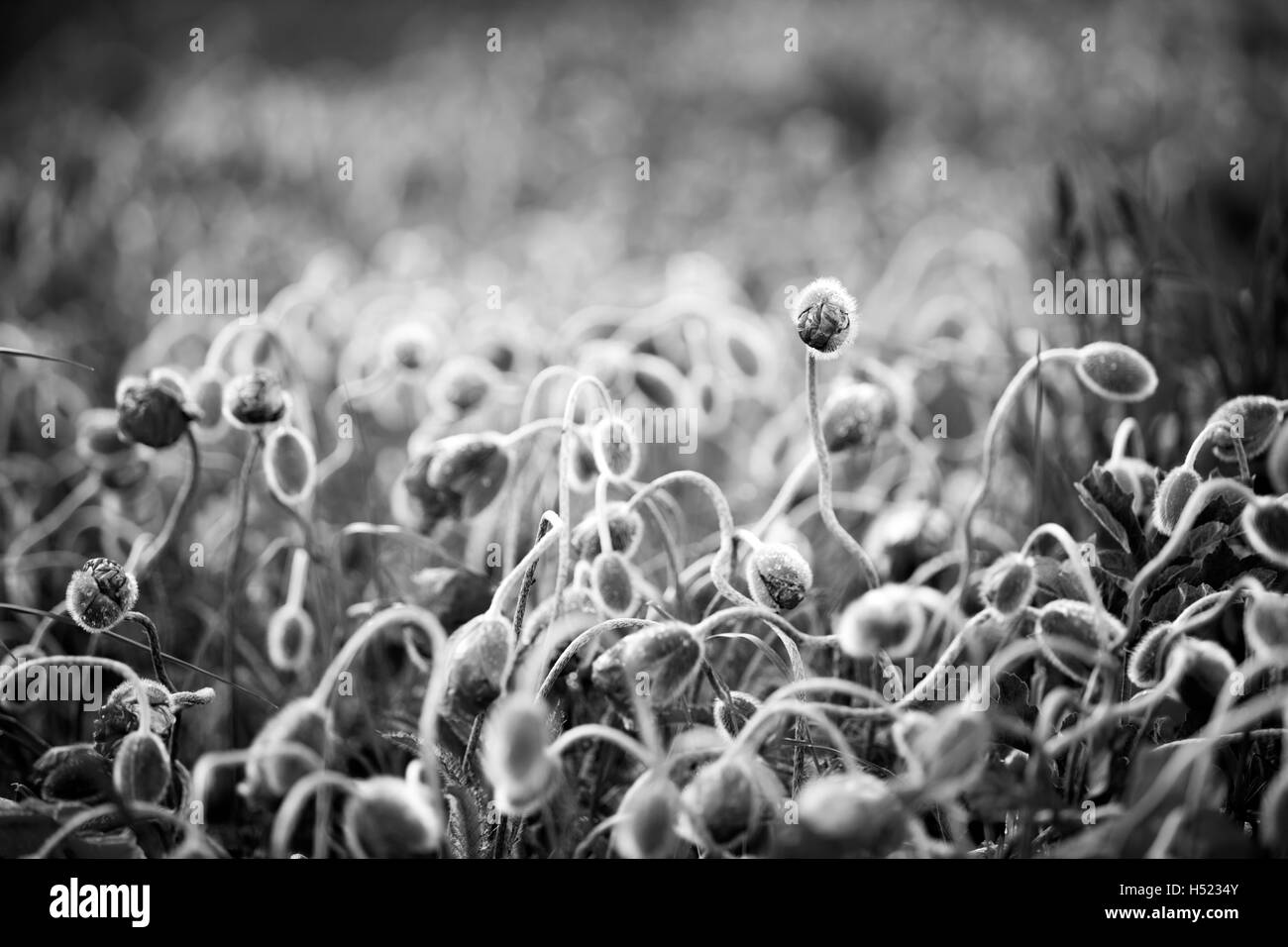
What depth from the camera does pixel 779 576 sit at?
71cm

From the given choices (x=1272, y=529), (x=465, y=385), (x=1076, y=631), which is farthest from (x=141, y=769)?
(x=1272, y=529)

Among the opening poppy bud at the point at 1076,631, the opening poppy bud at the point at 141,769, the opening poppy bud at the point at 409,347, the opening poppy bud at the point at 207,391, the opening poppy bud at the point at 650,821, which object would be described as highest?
the opening poppy bud at the point at 409,347

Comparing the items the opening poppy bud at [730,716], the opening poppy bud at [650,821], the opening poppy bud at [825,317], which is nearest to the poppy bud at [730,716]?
the opening poppy bud at [730,716]

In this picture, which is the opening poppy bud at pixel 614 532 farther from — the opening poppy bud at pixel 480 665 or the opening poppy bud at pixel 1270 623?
the opening poppy bud at pixel 1270 623

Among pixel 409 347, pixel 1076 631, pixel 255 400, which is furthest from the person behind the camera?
pixel 409 347

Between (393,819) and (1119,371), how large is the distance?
0.58 meters

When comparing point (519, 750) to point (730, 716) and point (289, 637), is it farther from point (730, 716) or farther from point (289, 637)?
point (289, 637)

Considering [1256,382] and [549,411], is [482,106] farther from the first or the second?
[1256,382]

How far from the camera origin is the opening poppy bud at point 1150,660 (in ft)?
2.25

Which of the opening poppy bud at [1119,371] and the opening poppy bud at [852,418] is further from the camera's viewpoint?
the opening poppy bud at [852,418]

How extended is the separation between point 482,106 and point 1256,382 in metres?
2.34

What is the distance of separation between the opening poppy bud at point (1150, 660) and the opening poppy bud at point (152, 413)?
0.69 metres
